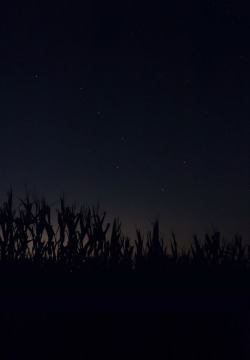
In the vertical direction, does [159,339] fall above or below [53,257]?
below

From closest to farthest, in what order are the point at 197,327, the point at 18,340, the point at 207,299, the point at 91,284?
the point at 18,340, the point at 197,327, the point at 207,299, the point at 91,284

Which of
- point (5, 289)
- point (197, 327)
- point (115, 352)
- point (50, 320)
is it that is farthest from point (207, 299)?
point (5, 289)

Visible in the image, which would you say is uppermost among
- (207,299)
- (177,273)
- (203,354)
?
(177,273)

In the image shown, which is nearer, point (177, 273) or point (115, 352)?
point (115, 352)

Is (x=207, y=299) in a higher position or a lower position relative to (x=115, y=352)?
higher

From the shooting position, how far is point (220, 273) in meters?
9.27

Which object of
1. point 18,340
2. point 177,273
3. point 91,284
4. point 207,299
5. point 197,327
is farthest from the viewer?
point 177,273

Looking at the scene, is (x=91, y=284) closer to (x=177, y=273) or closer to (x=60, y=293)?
(x=60, y=293)

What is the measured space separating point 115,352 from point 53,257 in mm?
3395

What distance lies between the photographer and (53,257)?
913 centimetres

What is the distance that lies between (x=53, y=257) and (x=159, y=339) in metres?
3.41

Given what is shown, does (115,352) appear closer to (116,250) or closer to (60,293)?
(60,293)

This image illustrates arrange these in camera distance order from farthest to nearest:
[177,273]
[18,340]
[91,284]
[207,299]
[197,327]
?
[177,273] < [91,284] < [207,299] < [197,327] < [18,340]

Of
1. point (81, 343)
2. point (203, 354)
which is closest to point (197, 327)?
point (203, 354)
